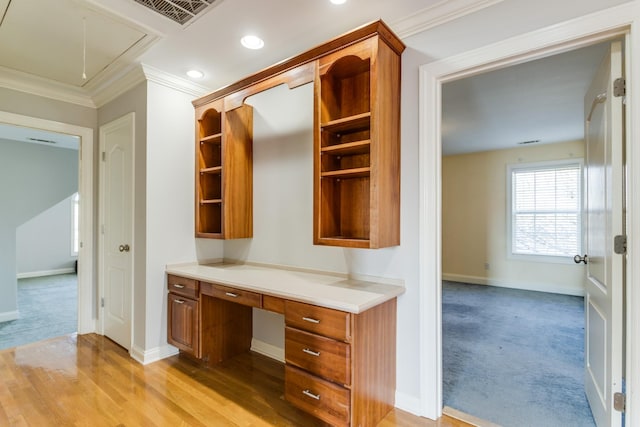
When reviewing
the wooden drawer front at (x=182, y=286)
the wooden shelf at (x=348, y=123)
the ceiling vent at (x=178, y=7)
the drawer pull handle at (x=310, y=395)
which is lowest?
the drawer pull handle at (x=310, y=395)

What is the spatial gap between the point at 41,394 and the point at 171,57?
8.86ft

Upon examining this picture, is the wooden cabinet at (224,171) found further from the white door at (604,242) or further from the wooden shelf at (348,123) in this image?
the white door at (604,242)

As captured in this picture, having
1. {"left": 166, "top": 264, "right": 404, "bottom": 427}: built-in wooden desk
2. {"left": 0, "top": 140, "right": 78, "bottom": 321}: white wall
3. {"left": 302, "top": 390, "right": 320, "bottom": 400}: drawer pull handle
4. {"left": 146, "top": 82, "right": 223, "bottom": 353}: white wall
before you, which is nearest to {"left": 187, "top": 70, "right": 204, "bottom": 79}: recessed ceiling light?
{"left": 146, "top": 82, "right": 223, "bottom": 353}: white wall

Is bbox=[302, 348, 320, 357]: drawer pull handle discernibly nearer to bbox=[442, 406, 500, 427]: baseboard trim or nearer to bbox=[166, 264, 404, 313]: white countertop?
bbox=[166, 264, 404, 313]: white countertop

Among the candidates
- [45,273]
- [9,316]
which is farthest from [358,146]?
[45,273]

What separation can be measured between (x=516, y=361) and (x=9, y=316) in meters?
6.01

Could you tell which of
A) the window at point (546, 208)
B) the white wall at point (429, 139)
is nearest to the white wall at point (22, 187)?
the white wall at point (429, 139)

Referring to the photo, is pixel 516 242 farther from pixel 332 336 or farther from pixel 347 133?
pixel 332 336

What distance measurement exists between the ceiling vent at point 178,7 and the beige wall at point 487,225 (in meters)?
5.92

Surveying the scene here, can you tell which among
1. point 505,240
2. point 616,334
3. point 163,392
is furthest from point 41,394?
point 505,240

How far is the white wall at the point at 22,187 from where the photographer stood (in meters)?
4.34

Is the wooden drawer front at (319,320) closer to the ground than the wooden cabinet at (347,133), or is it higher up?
closer to the ground

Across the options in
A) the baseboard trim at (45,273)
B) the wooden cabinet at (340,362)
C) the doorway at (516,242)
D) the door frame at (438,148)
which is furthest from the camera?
the baseboard trim at (45,273)

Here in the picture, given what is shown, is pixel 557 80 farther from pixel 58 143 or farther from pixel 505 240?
pixel 58 143
